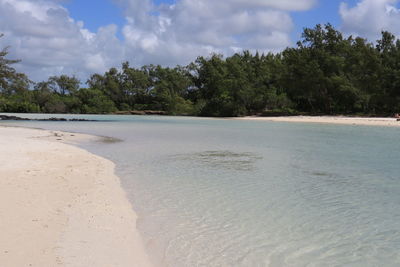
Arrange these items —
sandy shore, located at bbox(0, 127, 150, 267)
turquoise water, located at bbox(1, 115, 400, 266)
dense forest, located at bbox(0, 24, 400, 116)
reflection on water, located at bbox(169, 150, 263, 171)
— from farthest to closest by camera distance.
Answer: dense forest, located at bbox(0, 24, 400, 116) < reflection on water, located at bbox(169, 150, 263, 171) < turquoise water, located at bbox(1, 115, 400, 266) < sandy shore, located at bbox(0, 127, 150, 267)

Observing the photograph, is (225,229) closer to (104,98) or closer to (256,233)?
(256,233)

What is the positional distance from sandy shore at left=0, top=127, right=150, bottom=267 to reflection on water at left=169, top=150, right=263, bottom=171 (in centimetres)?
336

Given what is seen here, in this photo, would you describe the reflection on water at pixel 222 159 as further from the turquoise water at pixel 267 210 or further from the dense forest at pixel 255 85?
the dense forest at pixel 255 85

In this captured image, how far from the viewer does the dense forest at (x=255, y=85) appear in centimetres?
4544

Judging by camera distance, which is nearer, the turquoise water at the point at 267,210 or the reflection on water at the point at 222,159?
the turquoise water at the point at 267,210

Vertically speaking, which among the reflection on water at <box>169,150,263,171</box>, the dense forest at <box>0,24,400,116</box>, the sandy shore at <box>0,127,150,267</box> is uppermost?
the dense forest at <box>0,24,400,116</box>

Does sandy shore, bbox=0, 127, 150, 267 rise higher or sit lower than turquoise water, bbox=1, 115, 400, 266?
higher

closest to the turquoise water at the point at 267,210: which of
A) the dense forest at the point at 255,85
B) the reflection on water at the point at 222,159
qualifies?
the reflection on water at the point at 222,159

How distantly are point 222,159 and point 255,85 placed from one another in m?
49.3

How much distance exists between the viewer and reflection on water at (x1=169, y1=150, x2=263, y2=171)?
11602 mm

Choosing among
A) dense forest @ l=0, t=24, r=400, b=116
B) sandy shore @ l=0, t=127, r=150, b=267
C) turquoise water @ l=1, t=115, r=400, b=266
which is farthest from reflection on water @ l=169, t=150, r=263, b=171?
dense forest @ l=0, t=24, r=400, b=116

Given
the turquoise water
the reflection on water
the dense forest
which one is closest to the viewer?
the turquoise water

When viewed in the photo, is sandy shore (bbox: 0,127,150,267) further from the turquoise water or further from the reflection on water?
the reflection on water

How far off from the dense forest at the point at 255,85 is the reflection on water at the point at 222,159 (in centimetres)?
3204
